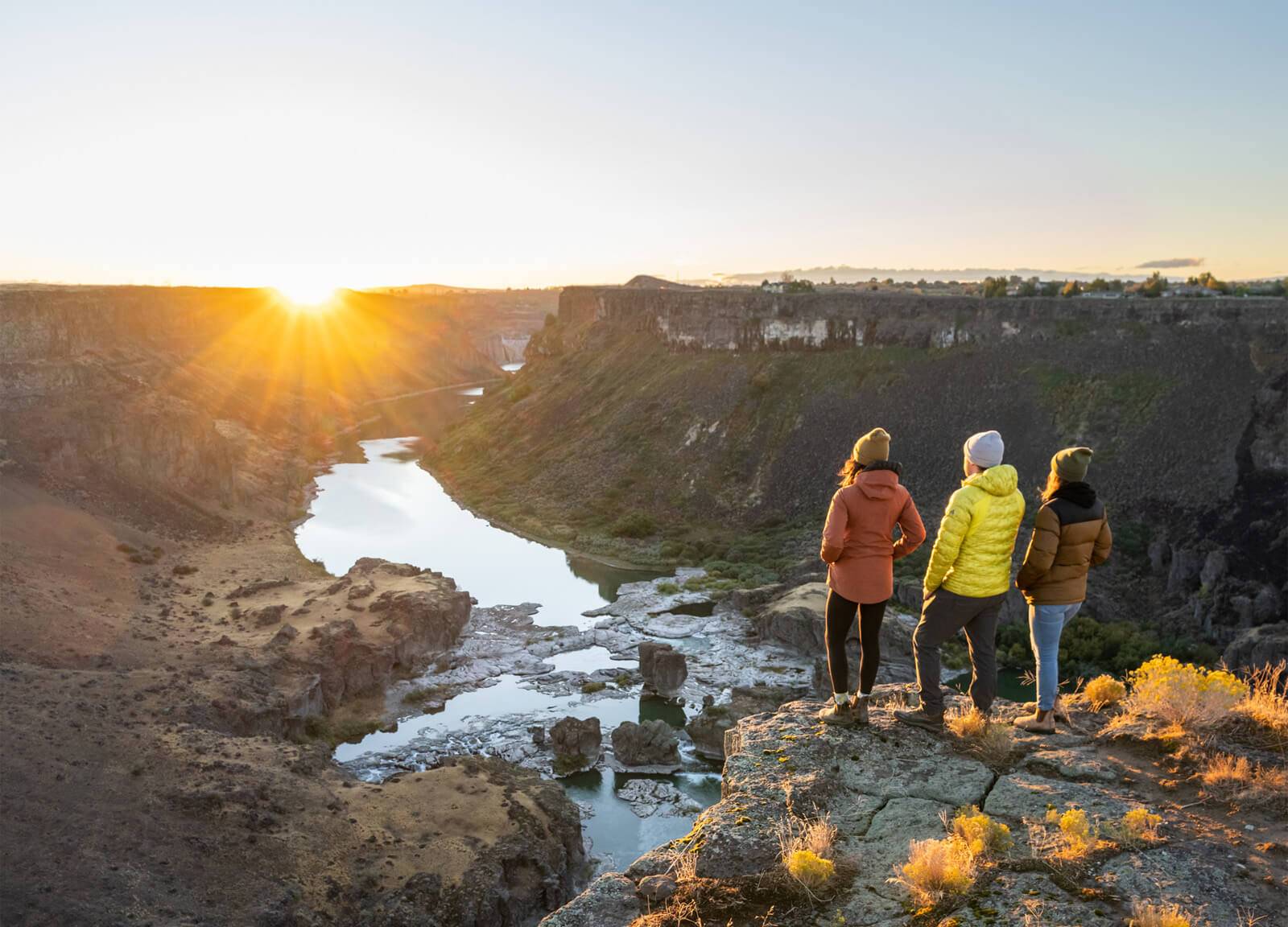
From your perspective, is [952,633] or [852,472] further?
[852,472]

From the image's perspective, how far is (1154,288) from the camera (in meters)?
47.5

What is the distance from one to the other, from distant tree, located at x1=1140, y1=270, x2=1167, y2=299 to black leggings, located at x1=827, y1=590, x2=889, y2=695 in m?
45.4

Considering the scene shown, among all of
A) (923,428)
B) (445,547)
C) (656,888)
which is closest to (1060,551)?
(656,888)

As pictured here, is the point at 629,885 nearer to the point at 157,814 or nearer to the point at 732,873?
the point at 732,873

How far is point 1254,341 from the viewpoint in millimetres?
39812

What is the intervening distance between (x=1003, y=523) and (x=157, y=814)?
15.8 metres

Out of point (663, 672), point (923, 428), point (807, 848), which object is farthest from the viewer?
point (923, 428)

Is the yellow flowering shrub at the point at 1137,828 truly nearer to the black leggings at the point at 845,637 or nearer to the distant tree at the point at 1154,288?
the black leggings at the point at 845,637

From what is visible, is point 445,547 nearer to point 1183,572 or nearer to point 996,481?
point 1183,572

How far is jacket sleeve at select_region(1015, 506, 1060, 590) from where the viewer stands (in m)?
8.23

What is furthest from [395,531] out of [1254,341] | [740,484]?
[1254,341]

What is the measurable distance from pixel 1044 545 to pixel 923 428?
38.3m

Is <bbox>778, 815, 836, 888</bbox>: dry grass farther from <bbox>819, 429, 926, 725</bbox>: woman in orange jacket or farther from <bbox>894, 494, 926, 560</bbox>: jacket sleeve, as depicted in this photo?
<bbox>894, 494, 926, 560</bbox>: jacket sleeve

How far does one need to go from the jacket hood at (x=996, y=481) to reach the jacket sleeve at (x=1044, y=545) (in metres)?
0.45
